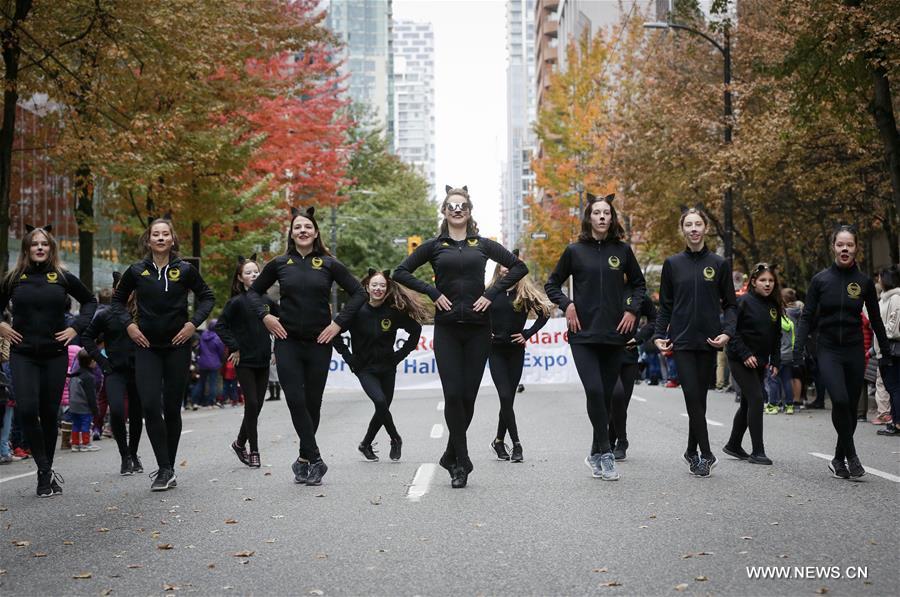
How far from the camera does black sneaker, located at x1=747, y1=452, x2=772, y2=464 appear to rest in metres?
10.3

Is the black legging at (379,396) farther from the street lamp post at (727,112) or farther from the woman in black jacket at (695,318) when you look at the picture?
the street lamp post at (727,112)

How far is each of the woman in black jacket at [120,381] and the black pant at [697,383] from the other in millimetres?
4899

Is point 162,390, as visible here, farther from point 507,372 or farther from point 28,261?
point 507,372

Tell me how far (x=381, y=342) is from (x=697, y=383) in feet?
11.2

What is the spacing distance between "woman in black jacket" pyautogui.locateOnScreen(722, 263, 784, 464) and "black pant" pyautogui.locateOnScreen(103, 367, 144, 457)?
540 cm

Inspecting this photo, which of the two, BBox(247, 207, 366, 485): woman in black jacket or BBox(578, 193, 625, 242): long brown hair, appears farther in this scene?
BBox(578, 193, 625, 242): long brown hair

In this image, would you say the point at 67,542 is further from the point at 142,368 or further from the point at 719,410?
the point at 719,410

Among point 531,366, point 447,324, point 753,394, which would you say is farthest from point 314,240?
point 531,366

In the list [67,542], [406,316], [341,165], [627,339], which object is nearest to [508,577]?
[67,542]

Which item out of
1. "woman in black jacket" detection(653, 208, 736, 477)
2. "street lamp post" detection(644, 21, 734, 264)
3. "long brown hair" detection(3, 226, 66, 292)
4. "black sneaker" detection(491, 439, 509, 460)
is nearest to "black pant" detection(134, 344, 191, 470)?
"long brown hair" detection(3, 226, 66, 292)

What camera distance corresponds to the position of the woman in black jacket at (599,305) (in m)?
9.29

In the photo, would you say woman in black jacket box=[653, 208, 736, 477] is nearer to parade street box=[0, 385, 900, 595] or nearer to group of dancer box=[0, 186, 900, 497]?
group of dancer box=[0, 186, 900, 497]

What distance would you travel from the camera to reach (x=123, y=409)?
424 inches

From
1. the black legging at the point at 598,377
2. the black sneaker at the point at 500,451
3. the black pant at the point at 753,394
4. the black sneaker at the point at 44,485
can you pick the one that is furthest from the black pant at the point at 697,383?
the black sneaker at the point at 44,485
